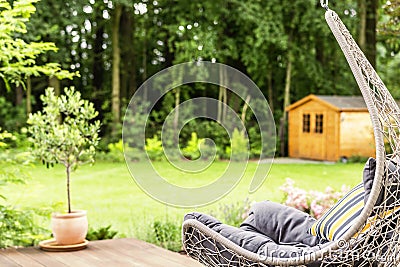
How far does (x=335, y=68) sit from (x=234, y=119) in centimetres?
211

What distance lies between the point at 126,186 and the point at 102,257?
132 inches

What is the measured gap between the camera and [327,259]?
2379 mm

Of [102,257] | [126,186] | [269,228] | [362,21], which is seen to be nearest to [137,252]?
[102,257]

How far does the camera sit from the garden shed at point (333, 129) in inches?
329

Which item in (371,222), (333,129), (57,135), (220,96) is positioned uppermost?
(220,96)

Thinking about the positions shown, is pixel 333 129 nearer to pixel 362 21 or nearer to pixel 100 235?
pixel 362 21

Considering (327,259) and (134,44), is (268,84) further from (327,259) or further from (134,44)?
(327,259)

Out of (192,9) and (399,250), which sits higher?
(192,9)

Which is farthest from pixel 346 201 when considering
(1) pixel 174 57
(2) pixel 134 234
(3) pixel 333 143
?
(1) pixel 174 57

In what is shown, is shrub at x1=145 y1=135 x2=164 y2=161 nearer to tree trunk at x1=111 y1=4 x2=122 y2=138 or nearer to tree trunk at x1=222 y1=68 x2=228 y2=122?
tree trunk at x1=111 y1=4 x2=122 y2=138

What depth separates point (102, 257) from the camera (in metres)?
3.87

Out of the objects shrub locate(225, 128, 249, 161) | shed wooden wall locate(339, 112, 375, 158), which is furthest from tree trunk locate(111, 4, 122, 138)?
shed wooden wall locate(339, 112, 375, 158)

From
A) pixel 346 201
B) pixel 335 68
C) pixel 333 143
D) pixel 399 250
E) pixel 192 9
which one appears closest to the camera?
pixel 399 250

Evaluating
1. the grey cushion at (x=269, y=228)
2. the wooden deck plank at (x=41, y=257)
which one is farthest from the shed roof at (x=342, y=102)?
the grey cushion at (x=269, y=228)
